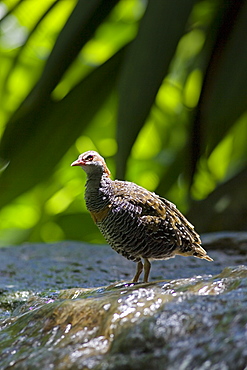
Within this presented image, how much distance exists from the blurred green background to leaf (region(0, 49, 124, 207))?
0.04 ft

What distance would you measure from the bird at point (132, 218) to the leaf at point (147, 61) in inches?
71.4

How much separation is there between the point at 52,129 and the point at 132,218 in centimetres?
296

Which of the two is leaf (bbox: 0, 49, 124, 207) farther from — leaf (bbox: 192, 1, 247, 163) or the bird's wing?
the bird's wing

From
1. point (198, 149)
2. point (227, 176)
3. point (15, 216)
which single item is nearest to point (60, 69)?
point (198, 149)

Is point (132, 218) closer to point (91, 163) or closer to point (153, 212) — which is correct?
point (153, 212)

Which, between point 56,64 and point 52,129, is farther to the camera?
point 52,129

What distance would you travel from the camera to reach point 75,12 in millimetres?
5273

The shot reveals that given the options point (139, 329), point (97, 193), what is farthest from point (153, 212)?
point (139, 329)

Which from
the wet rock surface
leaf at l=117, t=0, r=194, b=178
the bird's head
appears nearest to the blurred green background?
leaf at l=117, t=0, r=194, b=178

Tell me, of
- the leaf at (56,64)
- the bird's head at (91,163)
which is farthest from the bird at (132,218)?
the leaf at (56,64)

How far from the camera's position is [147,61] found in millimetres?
5082

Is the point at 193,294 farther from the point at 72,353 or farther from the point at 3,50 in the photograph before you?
the point at 3,50

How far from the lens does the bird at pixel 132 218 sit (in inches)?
129

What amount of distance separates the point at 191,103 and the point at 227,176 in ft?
3.75
